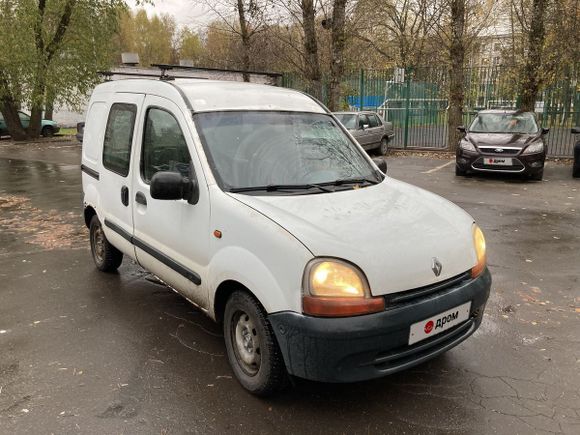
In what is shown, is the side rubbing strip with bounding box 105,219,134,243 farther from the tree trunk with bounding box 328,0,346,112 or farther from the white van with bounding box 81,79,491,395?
the tree trunk with bounding box 328,0,346,112

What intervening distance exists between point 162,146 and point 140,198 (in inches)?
19.5

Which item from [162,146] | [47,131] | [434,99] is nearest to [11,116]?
[47,131]

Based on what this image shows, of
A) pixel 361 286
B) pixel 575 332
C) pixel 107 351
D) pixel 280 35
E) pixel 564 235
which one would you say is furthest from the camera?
pixel 280 35

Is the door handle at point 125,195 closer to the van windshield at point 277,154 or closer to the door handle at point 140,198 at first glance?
the door handle at point 140,198

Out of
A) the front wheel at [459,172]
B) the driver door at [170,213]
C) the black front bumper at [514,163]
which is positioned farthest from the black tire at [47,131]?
the driver door at [170,213]

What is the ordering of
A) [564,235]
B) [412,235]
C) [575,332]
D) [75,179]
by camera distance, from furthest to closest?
1. [75,179]
2. [564,235]
3. [575,332]
4. [412,235]

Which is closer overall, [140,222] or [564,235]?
[140,222]

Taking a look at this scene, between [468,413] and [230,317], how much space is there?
1.55 m

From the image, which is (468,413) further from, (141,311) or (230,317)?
(141,311)

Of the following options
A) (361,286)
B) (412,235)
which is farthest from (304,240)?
(412,235)

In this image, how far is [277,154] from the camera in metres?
3.71

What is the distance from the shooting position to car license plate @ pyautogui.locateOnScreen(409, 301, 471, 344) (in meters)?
2.79

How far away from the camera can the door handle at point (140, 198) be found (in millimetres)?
4070

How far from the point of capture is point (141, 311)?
451 cm
